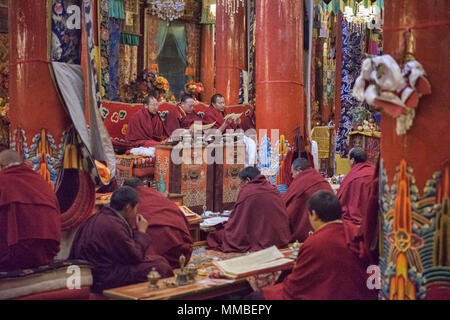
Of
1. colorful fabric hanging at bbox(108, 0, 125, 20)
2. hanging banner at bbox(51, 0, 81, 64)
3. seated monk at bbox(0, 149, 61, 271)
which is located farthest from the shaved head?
colorful fabric hanging at bbox(108, 0, 125, 20)

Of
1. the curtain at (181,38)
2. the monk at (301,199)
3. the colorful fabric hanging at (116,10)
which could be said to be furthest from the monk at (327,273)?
the curtain at (181,38)

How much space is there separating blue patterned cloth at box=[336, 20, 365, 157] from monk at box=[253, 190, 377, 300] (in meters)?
11.1

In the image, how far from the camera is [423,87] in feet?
11.0

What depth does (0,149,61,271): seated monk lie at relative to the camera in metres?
4.41

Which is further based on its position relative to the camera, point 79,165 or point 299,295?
point 79,165

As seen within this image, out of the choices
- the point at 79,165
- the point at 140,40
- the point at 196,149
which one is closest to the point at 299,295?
the point at 79,165

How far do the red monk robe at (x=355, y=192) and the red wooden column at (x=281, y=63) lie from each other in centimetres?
126

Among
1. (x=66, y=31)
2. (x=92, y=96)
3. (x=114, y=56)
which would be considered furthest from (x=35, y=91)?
(x=114, y=56)

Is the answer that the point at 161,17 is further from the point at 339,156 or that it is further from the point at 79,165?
the point at 79,165

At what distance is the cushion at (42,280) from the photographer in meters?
4.27

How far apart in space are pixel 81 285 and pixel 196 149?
12.5 feet

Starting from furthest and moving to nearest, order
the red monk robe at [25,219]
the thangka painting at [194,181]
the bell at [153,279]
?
the thangka painting at [194,181] → the red monk robe at [25,219] → the bell at [153,279]

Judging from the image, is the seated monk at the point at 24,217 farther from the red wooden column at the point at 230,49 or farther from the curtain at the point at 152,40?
the curtain at the point at 152,40

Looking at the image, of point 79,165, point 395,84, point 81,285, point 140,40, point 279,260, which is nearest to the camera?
point 395,84
